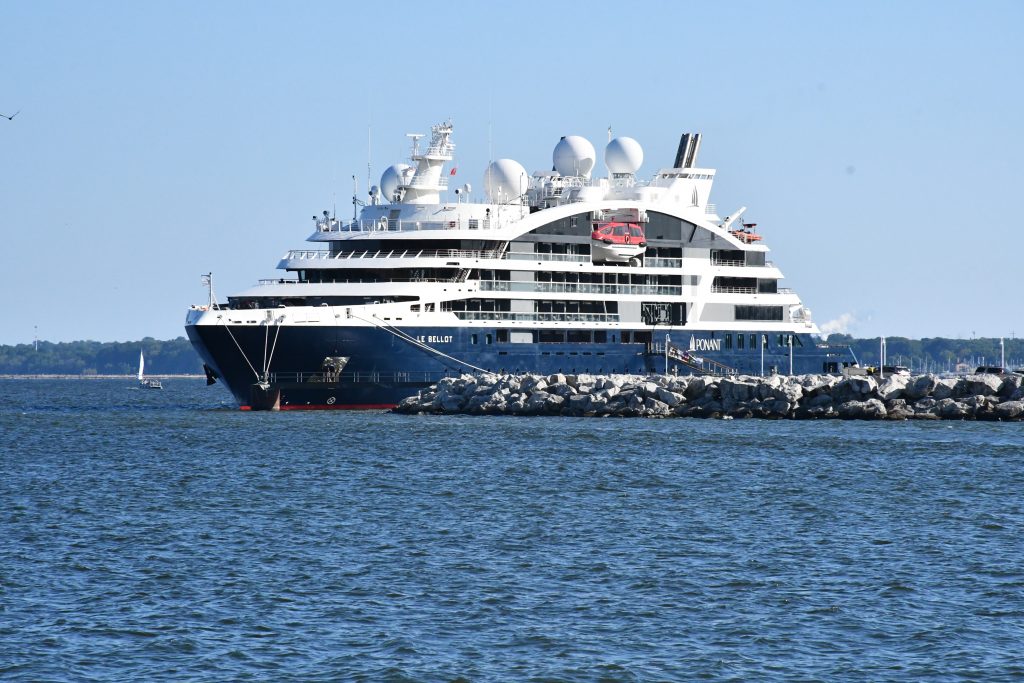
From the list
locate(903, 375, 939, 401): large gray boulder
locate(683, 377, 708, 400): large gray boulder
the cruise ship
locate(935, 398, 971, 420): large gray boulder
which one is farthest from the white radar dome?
locate(935, 398, 971, 420): large gray boulder

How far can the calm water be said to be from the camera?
19.2 meters

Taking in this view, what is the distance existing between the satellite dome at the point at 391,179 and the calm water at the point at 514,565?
98.5 ft

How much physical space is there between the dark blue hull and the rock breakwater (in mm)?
1496

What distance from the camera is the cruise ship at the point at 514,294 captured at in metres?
62.2

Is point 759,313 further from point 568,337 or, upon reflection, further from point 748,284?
point 568,337

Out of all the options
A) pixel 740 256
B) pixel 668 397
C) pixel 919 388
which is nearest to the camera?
pixel 919 388

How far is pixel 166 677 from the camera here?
18.2m

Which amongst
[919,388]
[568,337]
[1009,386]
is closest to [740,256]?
[568,337]

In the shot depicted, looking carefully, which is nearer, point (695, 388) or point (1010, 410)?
point (1010, 410)

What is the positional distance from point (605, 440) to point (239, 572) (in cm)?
2549

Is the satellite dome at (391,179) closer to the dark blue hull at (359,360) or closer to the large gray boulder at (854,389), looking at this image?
the dark blue hull at (359,360)

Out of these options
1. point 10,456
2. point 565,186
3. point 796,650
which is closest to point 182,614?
point 796,650

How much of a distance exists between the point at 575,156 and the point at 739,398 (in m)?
19.9

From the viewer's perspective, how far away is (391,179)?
74.3 m
